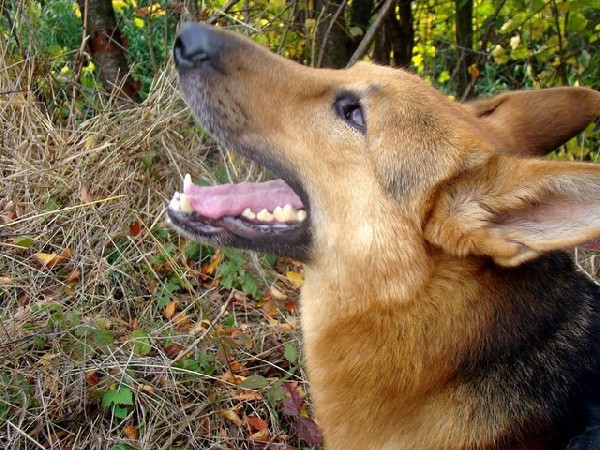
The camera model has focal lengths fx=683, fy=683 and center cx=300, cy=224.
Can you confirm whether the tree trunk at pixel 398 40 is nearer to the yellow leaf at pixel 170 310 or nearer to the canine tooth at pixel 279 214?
the yellow leaf at pixel 170 310

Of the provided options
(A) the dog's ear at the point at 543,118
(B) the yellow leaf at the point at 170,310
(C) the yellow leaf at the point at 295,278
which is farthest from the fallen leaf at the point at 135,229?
(A) the dog's ear at the point at 543,118

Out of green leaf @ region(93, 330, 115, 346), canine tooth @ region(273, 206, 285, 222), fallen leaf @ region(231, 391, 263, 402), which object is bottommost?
fallen leaf @ region(231, 391, 263, 402)

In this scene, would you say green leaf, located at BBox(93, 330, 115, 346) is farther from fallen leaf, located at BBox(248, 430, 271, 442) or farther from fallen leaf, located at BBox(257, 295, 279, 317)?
fallen leaf, located at BBox(257, 295, 279, 317)

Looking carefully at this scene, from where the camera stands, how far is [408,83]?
3.04 metres

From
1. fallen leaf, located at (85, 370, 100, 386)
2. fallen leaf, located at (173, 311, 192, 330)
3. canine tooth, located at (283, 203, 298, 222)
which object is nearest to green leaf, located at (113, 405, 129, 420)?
fallen leaf, located at (85, 370, 100, 386)

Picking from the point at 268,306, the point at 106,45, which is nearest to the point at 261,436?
the point at 268,306

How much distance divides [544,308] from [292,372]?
1.93m

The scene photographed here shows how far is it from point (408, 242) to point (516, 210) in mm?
446

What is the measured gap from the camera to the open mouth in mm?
3066

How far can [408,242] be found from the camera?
279cm

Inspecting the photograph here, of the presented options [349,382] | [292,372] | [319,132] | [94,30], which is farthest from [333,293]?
[94,30]

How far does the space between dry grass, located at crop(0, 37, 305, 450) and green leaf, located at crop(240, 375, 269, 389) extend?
0.26 feet

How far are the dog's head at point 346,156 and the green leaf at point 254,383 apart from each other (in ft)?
3.93

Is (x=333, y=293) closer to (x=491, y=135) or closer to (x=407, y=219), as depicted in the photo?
(x=407, y=219)
